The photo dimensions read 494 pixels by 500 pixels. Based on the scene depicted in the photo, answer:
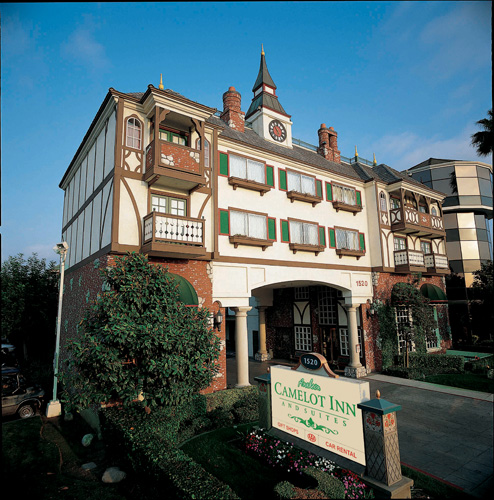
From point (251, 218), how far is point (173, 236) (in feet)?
17.6

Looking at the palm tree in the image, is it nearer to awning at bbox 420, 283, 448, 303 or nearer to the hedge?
awning at bbox 420, 283, 448, 303

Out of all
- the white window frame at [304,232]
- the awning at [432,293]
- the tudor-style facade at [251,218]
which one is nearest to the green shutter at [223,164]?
the tudor-style facade at [251,218]

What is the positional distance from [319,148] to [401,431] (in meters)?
20.0

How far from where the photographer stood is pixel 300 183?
70.3ft

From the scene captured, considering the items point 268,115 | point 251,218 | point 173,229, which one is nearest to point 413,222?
point 268,115

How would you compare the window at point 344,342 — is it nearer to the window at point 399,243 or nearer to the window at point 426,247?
the window at point 399,243

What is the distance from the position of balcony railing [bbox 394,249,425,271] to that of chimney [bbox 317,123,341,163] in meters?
8.41

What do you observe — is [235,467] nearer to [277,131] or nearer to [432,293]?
[277,131]

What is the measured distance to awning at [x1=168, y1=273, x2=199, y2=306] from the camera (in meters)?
13.9

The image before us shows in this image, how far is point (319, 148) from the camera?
2658cm

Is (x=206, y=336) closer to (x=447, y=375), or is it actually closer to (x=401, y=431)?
(x=401, y=431)

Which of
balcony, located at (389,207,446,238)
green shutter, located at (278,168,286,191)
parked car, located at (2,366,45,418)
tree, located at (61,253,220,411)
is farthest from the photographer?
balcony, located at (389,207,446,238)

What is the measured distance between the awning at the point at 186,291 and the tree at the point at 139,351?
2070 mm

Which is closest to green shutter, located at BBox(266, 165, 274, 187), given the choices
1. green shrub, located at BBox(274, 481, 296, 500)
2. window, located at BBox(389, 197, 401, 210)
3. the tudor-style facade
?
the tudor-style facade
